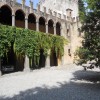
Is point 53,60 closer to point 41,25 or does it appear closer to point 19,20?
point 41,25

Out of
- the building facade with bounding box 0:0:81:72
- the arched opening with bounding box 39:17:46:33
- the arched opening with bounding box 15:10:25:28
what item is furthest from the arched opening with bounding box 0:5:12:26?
the arched opening with bounding box 39:17:46:33

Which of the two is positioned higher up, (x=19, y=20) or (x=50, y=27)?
(x=19, y=20)

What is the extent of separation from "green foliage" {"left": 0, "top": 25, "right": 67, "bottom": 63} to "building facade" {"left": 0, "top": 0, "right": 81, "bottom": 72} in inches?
50.4

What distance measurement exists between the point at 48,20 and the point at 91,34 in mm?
15829

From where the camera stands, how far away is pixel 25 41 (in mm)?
21281

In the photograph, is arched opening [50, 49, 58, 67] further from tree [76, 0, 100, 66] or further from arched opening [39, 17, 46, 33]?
tree [76, 0, 100, 66]

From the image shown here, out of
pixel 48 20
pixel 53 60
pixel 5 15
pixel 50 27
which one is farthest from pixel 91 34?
pixel 50 27

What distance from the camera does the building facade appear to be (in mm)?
23233

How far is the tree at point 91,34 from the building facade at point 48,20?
10514 mm

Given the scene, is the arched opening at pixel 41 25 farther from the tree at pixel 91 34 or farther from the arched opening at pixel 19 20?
the tree at pixel 91 34

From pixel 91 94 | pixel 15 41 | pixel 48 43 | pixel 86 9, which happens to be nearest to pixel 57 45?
pixel 48 43

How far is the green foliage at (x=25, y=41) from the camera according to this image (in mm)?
19016

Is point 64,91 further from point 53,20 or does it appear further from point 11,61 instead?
point 53,20

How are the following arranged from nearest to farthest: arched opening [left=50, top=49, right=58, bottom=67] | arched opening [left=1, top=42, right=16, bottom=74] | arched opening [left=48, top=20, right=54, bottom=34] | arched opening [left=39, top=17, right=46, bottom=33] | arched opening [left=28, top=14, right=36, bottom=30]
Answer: arched opening [left=1, top=42, right=16, bottom=74], arched opening [left=28, top=14, right=36, bottom=30], arched opening [left=39, top=17, right=46, bottom=33], arched opening [left=50, top=49, right=58, bottom=67], arched opening [left=48, top=20, right=54, bottom=34]
